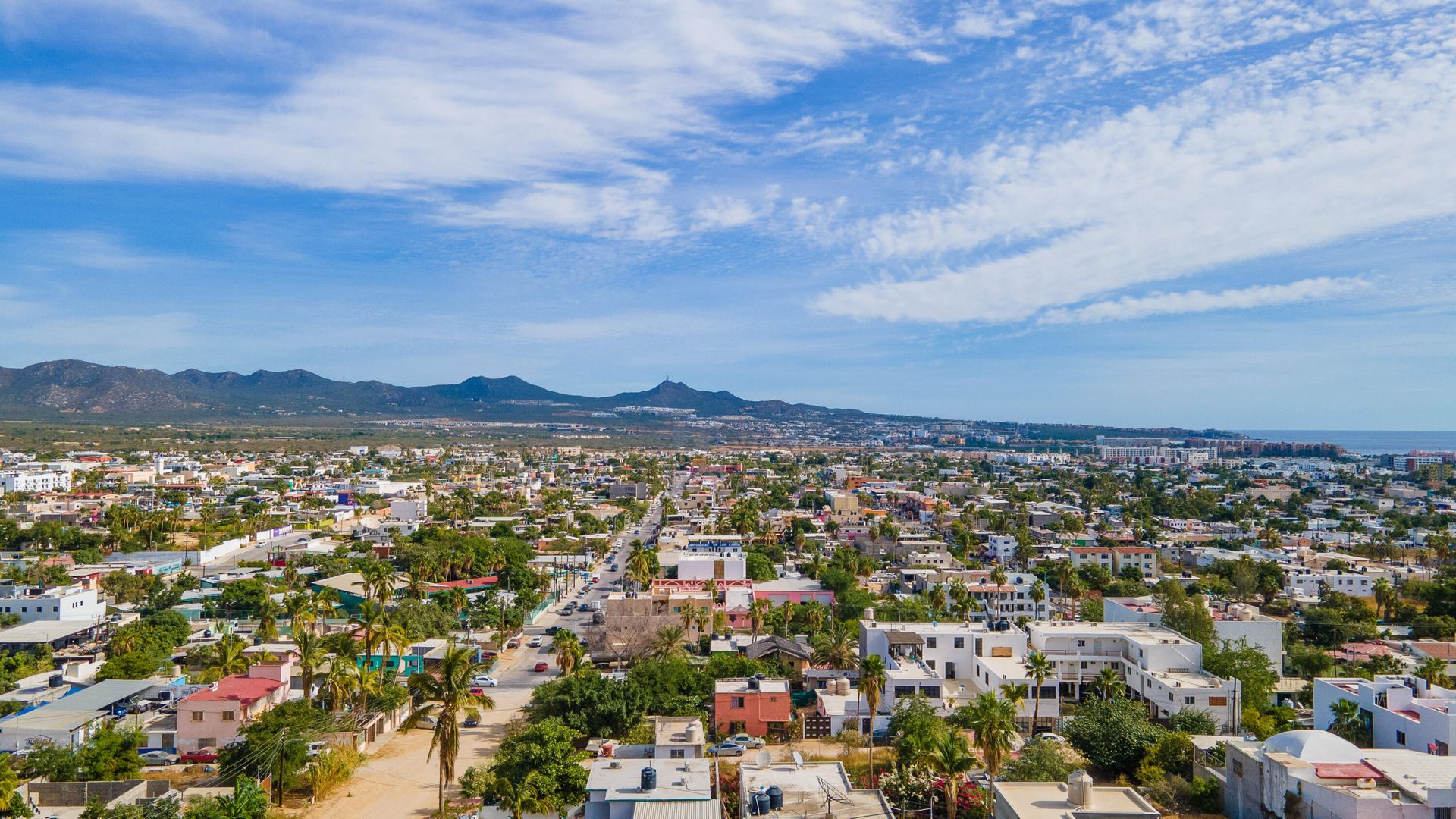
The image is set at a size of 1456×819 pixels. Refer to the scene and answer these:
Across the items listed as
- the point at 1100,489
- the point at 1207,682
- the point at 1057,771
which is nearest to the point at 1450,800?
the point at 1057,771

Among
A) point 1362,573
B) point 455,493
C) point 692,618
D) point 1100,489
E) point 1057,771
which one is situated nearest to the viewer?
point 1057,771

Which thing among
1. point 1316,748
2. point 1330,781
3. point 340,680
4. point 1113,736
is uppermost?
point 1316,748

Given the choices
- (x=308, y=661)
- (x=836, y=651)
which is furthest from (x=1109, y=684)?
(x=308, y=661)

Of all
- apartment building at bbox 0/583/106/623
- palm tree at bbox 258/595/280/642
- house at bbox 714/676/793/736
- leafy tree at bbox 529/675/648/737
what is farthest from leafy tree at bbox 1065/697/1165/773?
apartment building at bbox 0/583/106/623

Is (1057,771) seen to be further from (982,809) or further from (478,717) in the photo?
(478,717)

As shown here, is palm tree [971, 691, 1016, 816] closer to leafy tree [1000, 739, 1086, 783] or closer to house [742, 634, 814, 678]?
leafy tree [1000, 739, 1086, 783]

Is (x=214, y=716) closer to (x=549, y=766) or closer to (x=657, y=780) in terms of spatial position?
(x=549, y=766)
